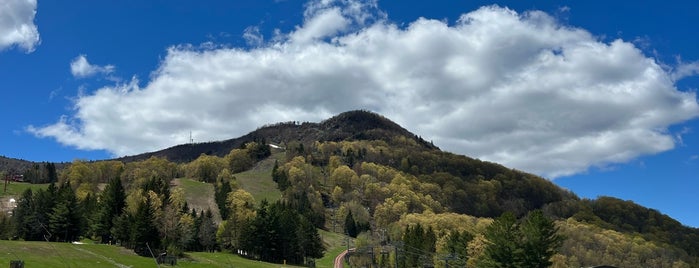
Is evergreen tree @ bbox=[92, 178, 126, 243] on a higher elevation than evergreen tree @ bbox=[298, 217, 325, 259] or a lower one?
higher

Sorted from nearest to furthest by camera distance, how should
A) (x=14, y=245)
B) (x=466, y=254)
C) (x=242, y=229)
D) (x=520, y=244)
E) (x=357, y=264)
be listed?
(x=14, y=245) → (x=520, y=244) → (x=466, y=254) → (x=242, y=229) → (x=357, y=264)

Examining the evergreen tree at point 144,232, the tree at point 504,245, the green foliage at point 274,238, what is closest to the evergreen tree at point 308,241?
the green foliage at point 274,238

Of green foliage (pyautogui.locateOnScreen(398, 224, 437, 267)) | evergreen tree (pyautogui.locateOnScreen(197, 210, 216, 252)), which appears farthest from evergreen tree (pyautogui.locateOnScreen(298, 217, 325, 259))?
green foliage (pyautogui.locateOnScreen(398, 224, 437, 267))

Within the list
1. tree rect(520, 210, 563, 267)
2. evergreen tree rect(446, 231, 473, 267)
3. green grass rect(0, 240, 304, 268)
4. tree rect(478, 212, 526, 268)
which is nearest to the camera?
green grass rect(0, 240, 304, 268)

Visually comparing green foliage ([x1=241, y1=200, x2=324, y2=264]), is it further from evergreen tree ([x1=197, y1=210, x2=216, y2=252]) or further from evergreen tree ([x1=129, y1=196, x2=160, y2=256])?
evergreen tree ([x1=129, y1=196, x2=160, y2=256])

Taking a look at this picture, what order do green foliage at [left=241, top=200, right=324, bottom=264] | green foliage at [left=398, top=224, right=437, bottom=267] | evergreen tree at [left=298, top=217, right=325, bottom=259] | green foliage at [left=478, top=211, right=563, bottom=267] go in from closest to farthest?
green foliage at [left=478, top=211, right=563, bottom=267] < green foliage at [left=398, top=224, right=437, bottom=267] < green foliage at [left=241, top=200, right=324, bottom=264] < evergreen tree at [left=298, top=217, right=325, bottom=259]

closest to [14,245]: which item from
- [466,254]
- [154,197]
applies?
[154,197]

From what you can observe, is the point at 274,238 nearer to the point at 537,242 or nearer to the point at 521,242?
the point at 521,242

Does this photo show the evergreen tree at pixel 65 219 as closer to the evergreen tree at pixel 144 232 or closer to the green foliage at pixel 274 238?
the evergreen tree at pixel 144 232

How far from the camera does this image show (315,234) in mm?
163000

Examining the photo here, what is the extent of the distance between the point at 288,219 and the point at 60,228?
53.2m

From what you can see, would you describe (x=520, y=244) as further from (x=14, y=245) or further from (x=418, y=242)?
(x=14, y=245)

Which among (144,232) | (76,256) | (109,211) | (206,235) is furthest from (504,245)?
(109,211)

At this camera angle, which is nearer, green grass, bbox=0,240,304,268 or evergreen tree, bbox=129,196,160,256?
green grass, bbox=0,240,304,268
